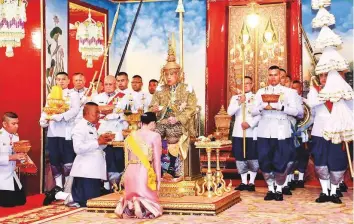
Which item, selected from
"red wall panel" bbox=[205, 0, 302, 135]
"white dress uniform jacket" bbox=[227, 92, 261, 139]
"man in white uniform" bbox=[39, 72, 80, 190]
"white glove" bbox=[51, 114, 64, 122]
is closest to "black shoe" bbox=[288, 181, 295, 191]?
"white dress uniform jacket" bbox=[227, 92, 261, 139]

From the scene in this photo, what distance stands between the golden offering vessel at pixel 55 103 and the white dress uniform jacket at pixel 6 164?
725 millimetres

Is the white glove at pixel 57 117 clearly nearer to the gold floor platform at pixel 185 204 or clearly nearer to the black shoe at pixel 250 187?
the gold floor platform at pixel 185 204

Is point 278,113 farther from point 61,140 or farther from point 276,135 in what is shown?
point 61,140

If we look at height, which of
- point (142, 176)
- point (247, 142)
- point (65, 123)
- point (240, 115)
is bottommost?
point (142, 176)

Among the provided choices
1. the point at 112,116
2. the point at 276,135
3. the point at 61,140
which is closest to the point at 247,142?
the point at 276,135

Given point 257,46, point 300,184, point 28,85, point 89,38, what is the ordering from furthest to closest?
1. point 257,46
2. point 89,38
3. point 300,184
4. point 28,85

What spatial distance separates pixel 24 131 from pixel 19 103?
0.41m

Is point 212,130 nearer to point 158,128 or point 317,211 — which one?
point 158,128

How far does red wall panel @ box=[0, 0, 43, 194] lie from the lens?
27.1 ft

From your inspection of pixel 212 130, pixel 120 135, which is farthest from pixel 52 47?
pixel 212 130

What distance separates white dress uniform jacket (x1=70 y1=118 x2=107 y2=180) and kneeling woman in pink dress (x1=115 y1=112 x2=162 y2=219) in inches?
35.4

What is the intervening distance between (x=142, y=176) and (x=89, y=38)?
4.90 m

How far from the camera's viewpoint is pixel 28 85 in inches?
335

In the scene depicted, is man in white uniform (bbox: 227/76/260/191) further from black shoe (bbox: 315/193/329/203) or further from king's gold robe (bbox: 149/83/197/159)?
black shoe (bbox: 315/193/329/203)
